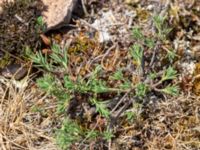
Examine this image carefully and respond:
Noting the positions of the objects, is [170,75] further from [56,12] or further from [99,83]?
[56,12]

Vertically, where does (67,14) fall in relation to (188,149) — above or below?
above

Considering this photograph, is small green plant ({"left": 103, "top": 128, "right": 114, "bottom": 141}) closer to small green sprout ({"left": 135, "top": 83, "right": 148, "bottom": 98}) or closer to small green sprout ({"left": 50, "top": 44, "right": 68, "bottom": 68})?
small green sprout ({"left": 135, "top": 83, "right": 148, "bottom": 98})

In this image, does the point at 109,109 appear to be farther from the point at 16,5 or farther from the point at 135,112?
the point at 16,5

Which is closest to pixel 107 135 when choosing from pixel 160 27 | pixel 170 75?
pixel 170 75

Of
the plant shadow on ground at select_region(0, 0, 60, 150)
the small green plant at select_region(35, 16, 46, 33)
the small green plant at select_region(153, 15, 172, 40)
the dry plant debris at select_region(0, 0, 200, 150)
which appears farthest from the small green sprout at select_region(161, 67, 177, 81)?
the small green plant at select_region(35, 16, 46, 33)

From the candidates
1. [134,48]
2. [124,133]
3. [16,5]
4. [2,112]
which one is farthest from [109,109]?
[16,5]

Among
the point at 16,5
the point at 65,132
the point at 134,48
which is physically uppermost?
the point at 16,5

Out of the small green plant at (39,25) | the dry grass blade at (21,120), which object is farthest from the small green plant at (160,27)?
the dry grass blade at (21,120)

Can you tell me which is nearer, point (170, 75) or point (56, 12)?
point (170, 75)

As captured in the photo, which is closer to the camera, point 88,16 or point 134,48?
point 134,48
